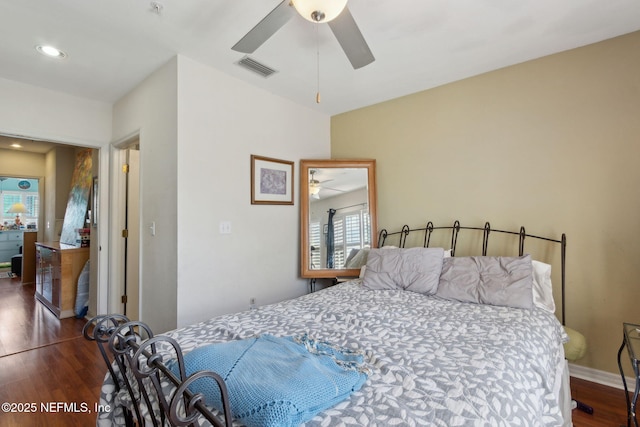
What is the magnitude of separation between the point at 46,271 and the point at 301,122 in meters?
4.28

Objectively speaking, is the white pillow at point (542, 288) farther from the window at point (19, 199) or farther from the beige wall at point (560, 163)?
the window at point (19, 199)

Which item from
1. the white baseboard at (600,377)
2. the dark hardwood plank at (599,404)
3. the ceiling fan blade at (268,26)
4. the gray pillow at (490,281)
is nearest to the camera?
the ceiling fan blade at (268,26)

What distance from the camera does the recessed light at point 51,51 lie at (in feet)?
7.46

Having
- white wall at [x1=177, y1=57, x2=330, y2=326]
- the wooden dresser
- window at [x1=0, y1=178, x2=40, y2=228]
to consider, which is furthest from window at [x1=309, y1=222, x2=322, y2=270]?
window at [x1=0, y1=178, x2=40, y2=228]

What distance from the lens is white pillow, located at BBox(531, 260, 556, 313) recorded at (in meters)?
2.07

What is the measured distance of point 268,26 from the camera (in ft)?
5.14

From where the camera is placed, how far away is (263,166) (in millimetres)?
3029

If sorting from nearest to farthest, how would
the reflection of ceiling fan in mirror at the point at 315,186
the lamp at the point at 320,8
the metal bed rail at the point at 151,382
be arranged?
the metal bed rail at the point at 151,382 → the lamp at the point at 320,8 → the reflection of ceiling fan in mirror at the point at 315,186

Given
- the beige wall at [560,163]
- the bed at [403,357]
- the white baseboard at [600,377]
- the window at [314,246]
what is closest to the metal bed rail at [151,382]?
the bed at [403,357]

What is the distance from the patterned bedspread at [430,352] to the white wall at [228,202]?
2.80ft

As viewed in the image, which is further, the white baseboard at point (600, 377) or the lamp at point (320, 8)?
the white baseboard at point (600, 377)

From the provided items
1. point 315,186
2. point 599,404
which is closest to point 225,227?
point 315,186

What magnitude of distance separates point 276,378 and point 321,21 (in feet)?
4.93

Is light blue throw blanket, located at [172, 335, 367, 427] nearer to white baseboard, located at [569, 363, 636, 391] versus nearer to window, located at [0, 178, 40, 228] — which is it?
white baseboard, located at [569, 363, 636, 391]
